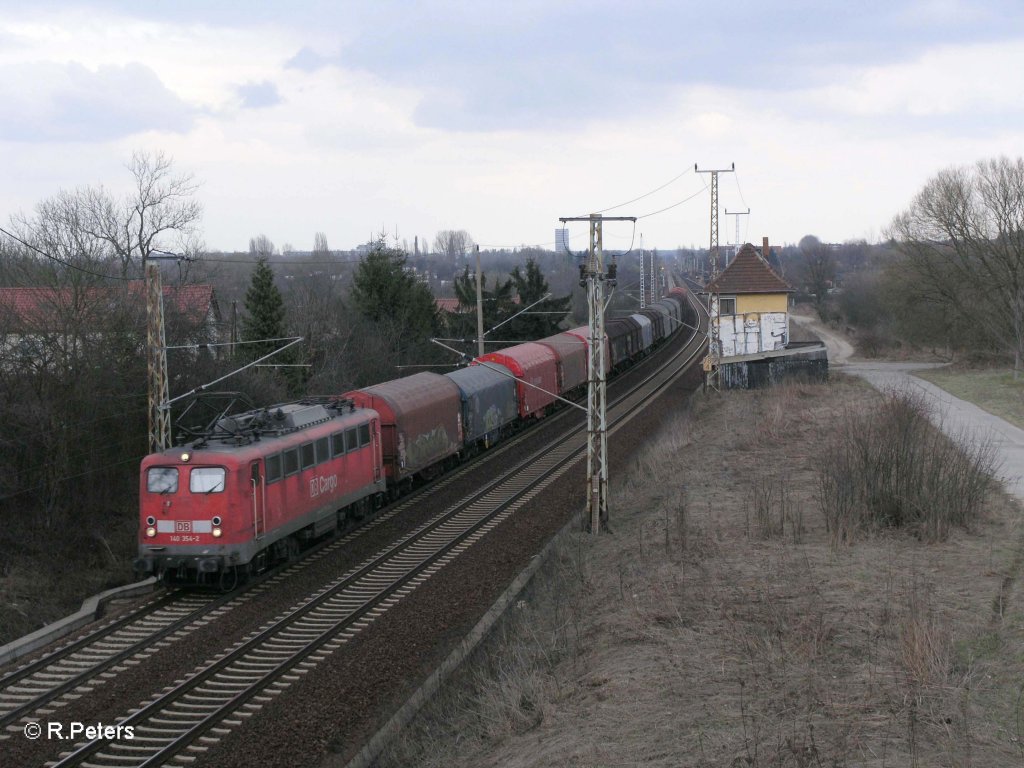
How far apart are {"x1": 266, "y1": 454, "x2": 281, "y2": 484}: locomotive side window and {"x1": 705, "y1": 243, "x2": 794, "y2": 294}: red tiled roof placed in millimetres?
30821

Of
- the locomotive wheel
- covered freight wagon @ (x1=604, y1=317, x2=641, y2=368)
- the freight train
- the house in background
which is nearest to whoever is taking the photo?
the freight train

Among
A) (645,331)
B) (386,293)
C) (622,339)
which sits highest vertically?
(386,293)

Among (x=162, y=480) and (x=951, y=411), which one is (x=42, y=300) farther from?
(x=951, y=411)

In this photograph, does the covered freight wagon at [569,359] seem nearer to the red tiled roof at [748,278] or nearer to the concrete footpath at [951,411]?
the red tiled roof at [748,278]

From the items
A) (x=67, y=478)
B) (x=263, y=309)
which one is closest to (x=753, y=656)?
(x=67, y=478)

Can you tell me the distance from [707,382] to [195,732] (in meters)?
35.9

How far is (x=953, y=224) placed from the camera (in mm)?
49531

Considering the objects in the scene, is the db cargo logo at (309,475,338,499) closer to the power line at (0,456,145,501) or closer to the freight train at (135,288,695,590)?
the freight train at (135,288,695,590)

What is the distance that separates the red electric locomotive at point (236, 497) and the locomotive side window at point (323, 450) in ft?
0.07

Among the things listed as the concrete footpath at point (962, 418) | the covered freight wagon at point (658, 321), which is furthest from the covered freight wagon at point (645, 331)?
the concrete footpath at point (962, 418)

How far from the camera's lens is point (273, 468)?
17.8m

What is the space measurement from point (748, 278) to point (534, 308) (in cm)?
1586

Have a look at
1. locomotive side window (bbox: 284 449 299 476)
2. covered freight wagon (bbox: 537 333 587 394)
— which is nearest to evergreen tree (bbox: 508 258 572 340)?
covered freight wagon (bbox: 537 333 587 394)

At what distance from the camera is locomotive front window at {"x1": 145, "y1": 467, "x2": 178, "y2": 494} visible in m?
16.9
